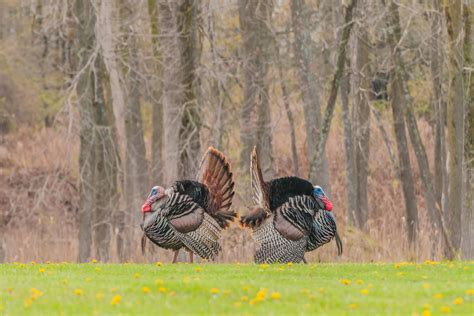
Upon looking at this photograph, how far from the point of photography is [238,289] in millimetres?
11797

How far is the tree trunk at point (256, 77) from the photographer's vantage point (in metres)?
27.4

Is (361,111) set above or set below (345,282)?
above

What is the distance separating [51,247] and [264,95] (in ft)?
23.5

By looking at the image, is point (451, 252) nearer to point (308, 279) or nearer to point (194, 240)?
point (194, 240)

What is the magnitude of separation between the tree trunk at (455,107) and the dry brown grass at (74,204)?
166 cm

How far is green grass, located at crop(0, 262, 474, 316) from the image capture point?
415 inches

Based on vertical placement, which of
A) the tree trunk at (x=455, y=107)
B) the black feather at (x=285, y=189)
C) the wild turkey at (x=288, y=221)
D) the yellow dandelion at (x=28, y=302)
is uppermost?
the tree trunk at (x=455, y=107)

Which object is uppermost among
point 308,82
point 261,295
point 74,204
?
point 308,82

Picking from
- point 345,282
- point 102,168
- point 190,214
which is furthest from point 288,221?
point 102,168

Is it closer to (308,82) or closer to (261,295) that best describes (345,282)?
(261,295)

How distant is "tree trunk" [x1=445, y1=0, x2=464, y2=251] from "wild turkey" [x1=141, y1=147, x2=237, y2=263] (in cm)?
514

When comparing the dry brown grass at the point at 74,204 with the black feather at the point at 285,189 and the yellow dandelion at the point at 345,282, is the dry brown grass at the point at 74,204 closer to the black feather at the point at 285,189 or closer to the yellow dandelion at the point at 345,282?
the black feather at the point at 285,189

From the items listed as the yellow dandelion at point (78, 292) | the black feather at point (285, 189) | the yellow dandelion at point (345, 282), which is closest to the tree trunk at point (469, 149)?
the black feather at point (285, 189)

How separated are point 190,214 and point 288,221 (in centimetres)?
162
